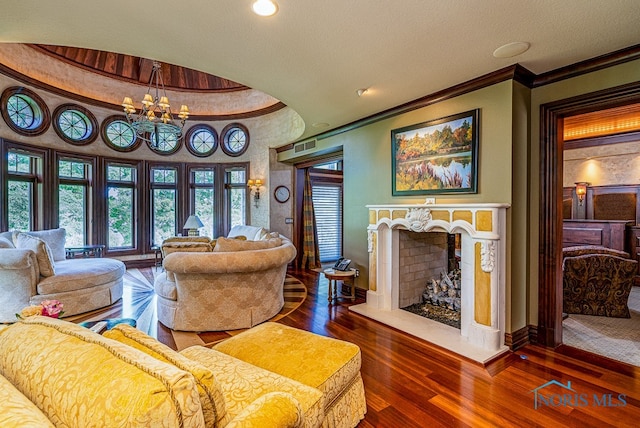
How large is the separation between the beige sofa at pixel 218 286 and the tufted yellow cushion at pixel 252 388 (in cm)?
169

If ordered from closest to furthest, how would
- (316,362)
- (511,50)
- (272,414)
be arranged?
1. (272,414)
2. (316,362)
3. (511,50)

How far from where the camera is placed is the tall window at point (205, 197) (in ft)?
25.0

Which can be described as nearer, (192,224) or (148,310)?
(148,310)

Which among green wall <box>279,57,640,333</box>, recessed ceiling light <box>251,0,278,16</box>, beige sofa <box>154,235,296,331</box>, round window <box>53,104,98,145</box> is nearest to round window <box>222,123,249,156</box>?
round window <box>53,104,98,145</box>

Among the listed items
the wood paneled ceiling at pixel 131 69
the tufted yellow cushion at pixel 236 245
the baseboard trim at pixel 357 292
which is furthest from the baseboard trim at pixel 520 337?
the wood paneled ceiling at pixel 131 69

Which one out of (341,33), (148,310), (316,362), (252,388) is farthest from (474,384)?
(148,310)

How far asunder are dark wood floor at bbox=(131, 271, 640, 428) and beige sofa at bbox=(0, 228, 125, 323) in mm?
1778

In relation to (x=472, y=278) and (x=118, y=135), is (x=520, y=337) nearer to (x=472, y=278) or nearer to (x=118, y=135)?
(x=472, y=278)

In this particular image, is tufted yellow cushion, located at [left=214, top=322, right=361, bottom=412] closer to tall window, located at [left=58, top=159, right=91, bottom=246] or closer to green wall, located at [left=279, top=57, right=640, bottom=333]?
green wall, located at [left=279, top=57, right=640, bottom=333]

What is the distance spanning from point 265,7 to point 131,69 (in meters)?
6.22

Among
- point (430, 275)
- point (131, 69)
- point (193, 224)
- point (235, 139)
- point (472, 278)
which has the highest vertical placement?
point (131, 69)

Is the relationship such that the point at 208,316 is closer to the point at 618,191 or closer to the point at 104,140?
the point at 104,140

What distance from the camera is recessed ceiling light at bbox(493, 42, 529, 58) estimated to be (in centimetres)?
247

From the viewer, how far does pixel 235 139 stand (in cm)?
768
